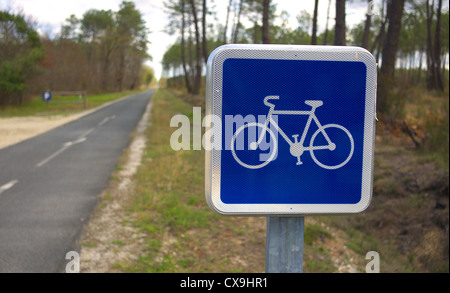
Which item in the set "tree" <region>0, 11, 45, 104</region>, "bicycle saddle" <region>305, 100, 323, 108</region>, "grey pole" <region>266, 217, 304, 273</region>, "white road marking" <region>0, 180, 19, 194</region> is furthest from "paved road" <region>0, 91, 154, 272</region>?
"tree" <region>0, 11, 45, 104</region>

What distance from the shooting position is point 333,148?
1.07 metres

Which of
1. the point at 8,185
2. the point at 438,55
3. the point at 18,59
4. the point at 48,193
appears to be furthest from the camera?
the point at 438,55

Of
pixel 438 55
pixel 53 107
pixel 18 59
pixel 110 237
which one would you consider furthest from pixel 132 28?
pixel 438 55

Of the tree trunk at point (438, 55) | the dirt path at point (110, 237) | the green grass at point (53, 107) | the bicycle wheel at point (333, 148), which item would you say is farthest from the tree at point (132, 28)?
the tree trunk at point (438, 55)

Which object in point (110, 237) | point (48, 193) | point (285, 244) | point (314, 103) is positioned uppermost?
point (314, 103)

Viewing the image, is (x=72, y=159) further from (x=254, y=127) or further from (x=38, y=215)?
(x=254, y=127)

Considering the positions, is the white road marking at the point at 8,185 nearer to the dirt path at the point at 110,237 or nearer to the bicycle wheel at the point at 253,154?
the dirt path at the point at 110,237

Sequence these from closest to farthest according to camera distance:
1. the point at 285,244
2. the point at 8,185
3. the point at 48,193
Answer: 1. the point at 285,244
2. the point at 48,193
3. the point at 8,185

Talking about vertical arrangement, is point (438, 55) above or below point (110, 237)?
above

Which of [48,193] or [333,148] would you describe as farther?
[48,193]

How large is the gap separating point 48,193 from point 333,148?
6.69m

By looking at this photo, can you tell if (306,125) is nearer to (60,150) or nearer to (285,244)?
(285,244)

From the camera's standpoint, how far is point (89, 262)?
4.25 m

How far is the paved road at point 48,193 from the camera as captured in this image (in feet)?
14.5
